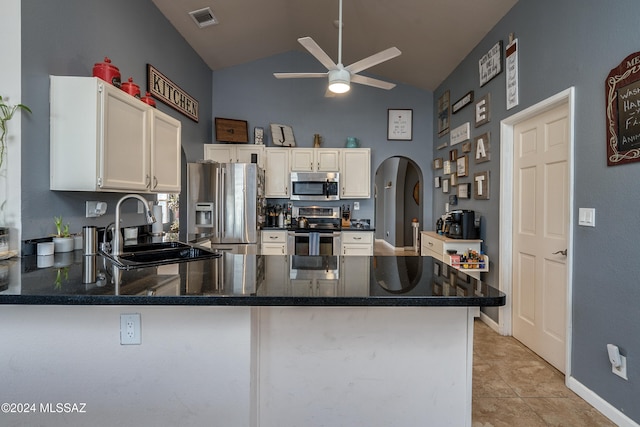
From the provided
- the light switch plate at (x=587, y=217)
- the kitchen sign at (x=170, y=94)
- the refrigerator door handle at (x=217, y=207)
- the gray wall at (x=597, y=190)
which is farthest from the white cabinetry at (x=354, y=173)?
the light switch plate at (x=587, y=217)

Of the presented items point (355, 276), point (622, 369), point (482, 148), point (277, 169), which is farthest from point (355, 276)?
point (277, 169)

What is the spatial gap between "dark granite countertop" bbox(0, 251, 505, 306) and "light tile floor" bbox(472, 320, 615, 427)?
3.72 ft

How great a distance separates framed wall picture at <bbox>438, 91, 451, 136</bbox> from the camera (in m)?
4.63

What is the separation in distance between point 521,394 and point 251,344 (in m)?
2.00

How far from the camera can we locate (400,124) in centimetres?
541

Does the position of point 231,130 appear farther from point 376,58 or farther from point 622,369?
point 622,369

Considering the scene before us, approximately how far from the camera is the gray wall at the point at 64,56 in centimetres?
189

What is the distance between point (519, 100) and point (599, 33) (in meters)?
0.88

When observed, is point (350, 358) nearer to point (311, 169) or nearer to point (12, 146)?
point (12, 146)

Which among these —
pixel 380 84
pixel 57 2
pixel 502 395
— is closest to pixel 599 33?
pixel 380 84

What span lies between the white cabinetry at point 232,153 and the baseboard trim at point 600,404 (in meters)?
4.17

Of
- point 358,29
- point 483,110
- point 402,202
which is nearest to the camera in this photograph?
point 483,110

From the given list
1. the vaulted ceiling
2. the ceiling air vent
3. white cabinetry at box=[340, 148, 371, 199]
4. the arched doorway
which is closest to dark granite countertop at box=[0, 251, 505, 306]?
the vaulted ceiling

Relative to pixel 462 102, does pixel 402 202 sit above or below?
below
